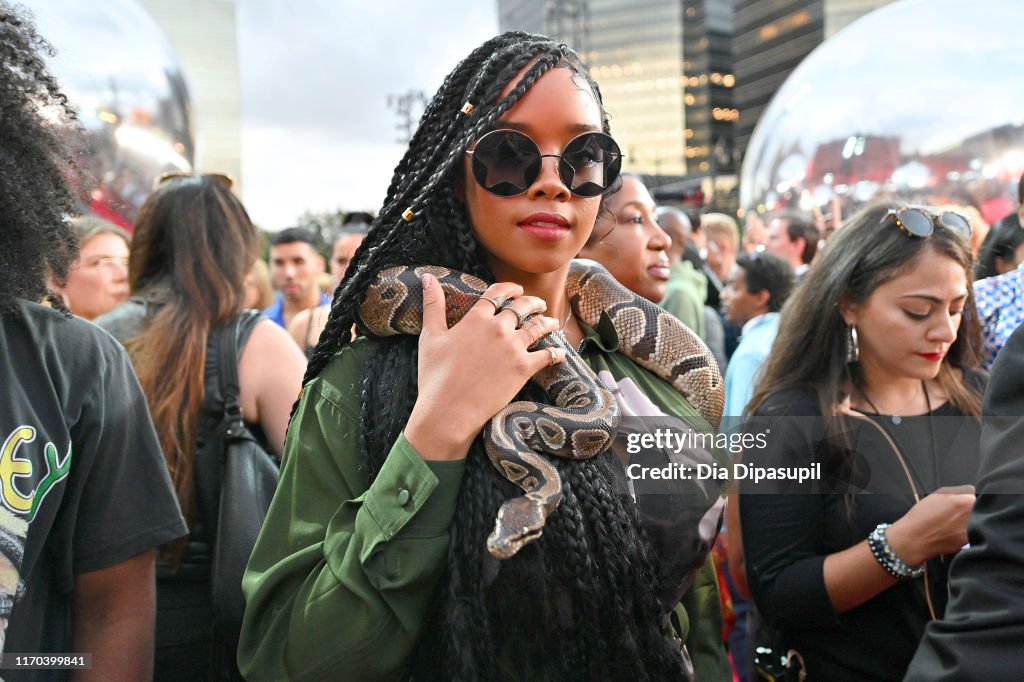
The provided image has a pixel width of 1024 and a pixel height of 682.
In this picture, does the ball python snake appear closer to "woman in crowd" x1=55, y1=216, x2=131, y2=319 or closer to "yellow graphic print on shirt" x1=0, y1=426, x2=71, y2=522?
"yellow graphic print on shirt" x1=0, y1=426, x2=71, y2=522

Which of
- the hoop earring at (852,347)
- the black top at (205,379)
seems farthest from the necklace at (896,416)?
the black top at (205,379)

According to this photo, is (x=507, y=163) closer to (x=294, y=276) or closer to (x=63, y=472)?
(x=63, y=472)

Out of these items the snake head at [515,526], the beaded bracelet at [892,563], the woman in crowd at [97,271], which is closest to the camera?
the snake head at [515,526]

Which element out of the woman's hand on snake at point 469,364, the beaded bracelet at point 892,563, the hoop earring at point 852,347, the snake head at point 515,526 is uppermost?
the woman's hand on snake at point 469,364

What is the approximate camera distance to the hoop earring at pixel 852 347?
10.1 feet

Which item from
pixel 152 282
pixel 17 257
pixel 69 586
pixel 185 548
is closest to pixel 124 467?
pixel 69 586

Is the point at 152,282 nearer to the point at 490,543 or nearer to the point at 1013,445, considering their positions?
the point at 490,543

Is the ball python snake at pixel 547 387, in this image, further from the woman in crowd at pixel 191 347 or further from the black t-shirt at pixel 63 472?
the woman in crowd at pixel 191 347

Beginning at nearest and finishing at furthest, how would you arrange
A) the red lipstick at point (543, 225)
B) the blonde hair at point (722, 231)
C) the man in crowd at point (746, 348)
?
the red lipstick at point (543, 225)
the man in crowd at point (746, 348)
the blonde hair at point (722, 231)

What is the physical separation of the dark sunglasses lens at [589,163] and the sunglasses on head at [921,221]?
5.55 feet

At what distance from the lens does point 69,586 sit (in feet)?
6.20

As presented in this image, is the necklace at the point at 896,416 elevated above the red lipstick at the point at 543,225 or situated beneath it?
situated beneath

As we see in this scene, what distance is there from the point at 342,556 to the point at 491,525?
1.01 ft

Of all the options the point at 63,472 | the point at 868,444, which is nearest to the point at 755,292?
the point at 868,444
